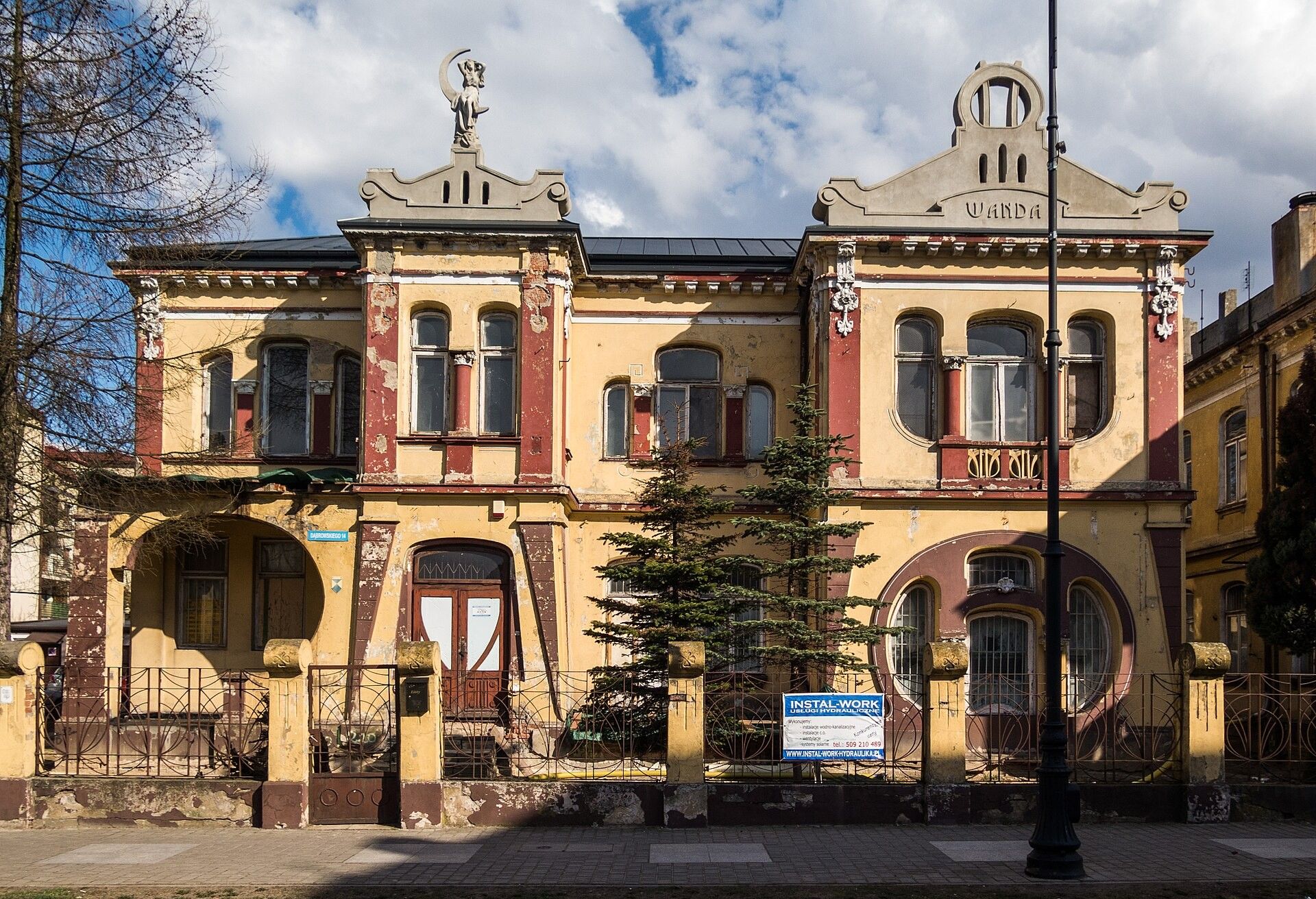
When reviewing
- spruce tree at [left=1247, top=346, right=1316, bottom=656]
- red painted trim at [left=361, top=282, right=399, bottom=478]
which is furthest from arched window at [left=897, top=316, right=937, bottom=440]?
red painted trim at [left=361, top=282, right=399, bottom=478]

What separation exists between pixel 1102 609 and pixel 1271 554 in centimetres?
279

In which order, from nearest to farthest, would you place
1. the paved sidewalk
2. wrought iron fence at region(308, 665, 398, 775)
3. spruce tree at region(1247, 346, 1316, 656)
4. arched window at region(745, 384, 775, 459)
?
the paved sidewalk < wrought iron fence at region(308, 665, 398, 775) < spruce tree at region(1247, 346, 1316, 656) < arched window at region(745, 384, 775, 459)

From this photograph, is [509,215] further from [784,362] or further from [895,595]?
[895,595]

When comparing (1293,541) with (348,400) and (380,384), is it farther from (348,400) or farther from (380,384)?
(348,400)

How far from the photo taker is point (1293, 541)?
62.1ft

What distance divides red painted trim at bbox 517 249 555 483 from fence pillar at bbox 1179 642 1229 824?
34.2 ft

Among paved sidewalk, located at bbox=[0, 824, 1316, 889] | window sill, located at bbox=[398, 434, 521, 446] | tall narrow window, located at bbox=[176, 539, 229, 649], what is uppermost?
window sill, located at bbox=[398, 434, 521, 446]

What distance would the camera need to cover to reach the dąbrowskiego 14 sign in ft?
48.0

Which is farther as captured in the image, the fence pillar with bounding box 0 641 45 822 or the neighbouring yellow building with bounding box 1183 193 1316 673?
the neighbouring yellow building with bounding box 1183 193 1316 673

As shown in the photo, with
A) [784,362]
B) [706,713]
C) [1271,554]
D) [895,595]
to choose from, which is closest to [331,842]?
[706,713]

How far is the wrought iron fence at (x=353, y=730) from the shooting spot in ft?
48.6

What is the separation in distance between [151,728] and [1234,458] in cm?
2232

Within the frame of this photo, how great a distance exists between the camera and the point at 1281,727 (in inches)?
601

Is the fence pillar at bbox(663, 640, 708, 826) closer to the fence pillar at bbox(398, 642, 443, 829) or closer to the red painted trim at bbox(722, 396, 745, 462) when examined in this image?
the fence pillar at bbox(398, 642, 443, 829)
